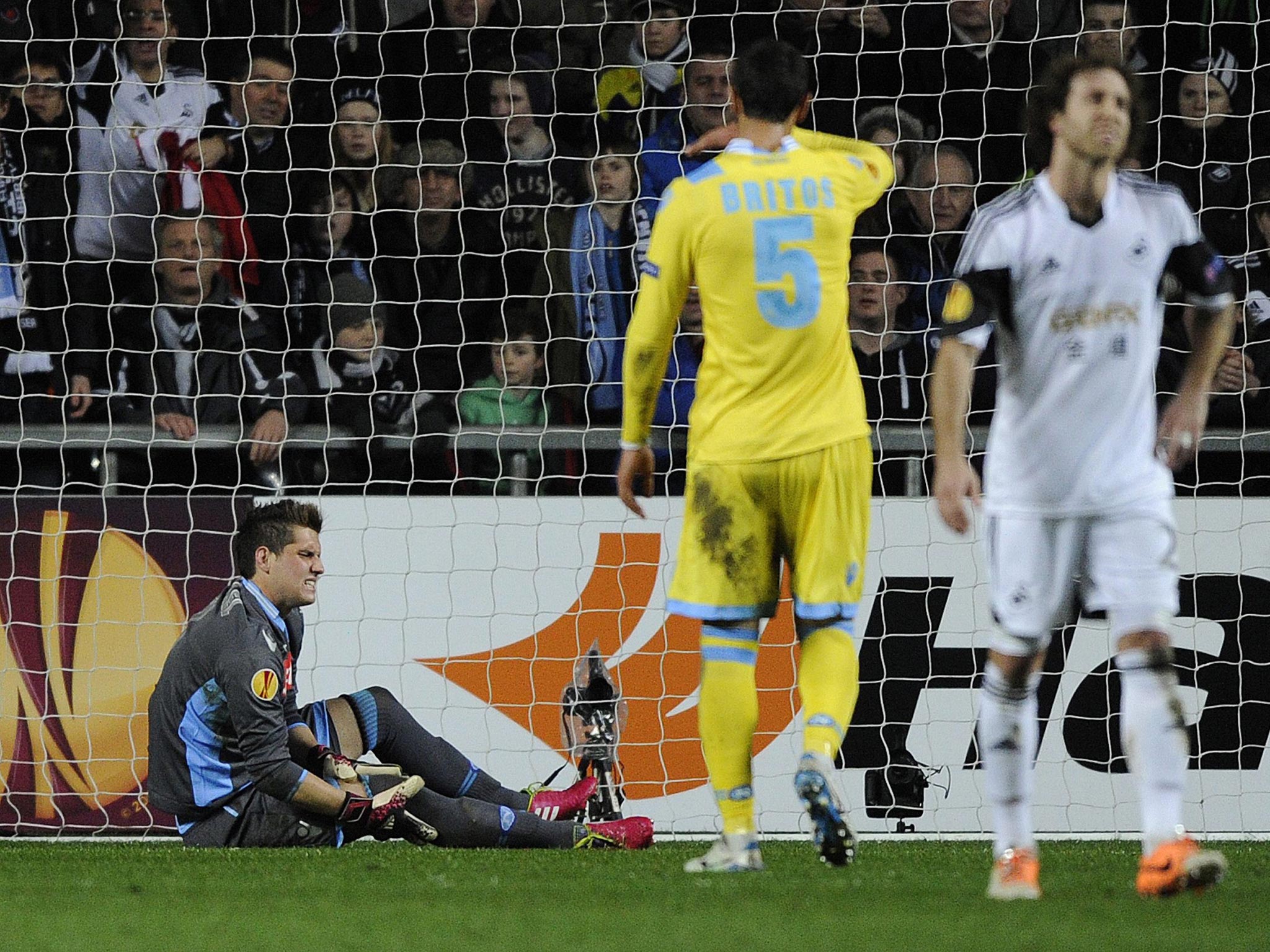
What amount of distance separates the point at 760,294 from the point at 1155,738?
1.40 m

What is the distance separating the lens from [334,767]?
19.0 ft

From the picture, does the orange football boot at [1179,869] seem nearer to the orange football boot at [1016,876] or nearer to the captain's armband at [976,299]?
the orange football boot at [1016,876]

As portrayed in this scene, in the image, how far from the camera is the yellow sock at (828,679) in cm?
429

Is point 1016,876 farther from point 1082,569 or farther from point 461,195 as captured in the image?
point 461,195

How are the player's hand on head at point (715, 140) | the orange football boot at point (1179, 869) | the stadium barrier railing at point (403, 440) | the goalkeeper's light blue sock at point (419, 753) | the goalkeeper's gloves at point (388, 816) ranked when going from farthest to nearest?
the stadium barrier railing at point (403, 440) < the goalkeeper's light blue sock at point (419, 753) < the goalkeeper's gloves at point (388, 816) < the player's hand on head at point (715, 140) < the orange football boot at point (1179, 869)

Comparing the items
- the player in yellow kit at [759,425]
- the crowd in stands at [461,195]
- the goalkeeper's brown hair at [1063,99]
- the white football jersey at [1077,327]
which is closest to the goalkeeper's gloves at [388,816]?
the player in yellow kit at [759,425]

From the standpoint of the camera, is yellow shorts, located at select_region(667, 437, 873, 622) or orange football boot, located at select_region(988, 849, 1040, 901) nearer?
orange football boot, located at select_region(988, 849, 1040, 901)

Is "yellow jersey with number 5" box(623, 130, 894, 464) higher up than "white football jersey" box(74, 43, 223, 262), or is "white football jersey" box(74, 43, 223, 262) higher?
"white football jersey" box(74, 43, 223, 262)

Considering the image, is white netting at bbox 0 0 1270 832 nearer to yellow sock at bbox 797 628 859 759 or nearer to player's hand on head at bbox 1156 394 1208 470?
yellow sock at bbox 797 628 859 759

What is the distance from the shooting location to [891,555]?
6441 mm

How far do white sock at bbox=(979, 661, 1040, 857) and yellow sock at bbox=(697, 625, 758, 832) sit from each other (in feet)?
2.35

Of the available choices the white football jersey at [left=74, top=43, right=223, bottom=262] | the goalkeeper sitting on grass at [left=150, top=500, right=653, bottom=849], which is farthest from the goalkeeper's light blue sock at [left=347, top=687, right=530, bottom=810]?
the white football jersey at [left=74, top=43, right=223, bottom=262]

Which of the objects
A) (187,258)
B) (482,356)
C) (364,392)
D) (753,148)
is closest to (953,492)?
(753,148)

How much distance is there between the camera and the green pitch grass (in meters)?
3.14
